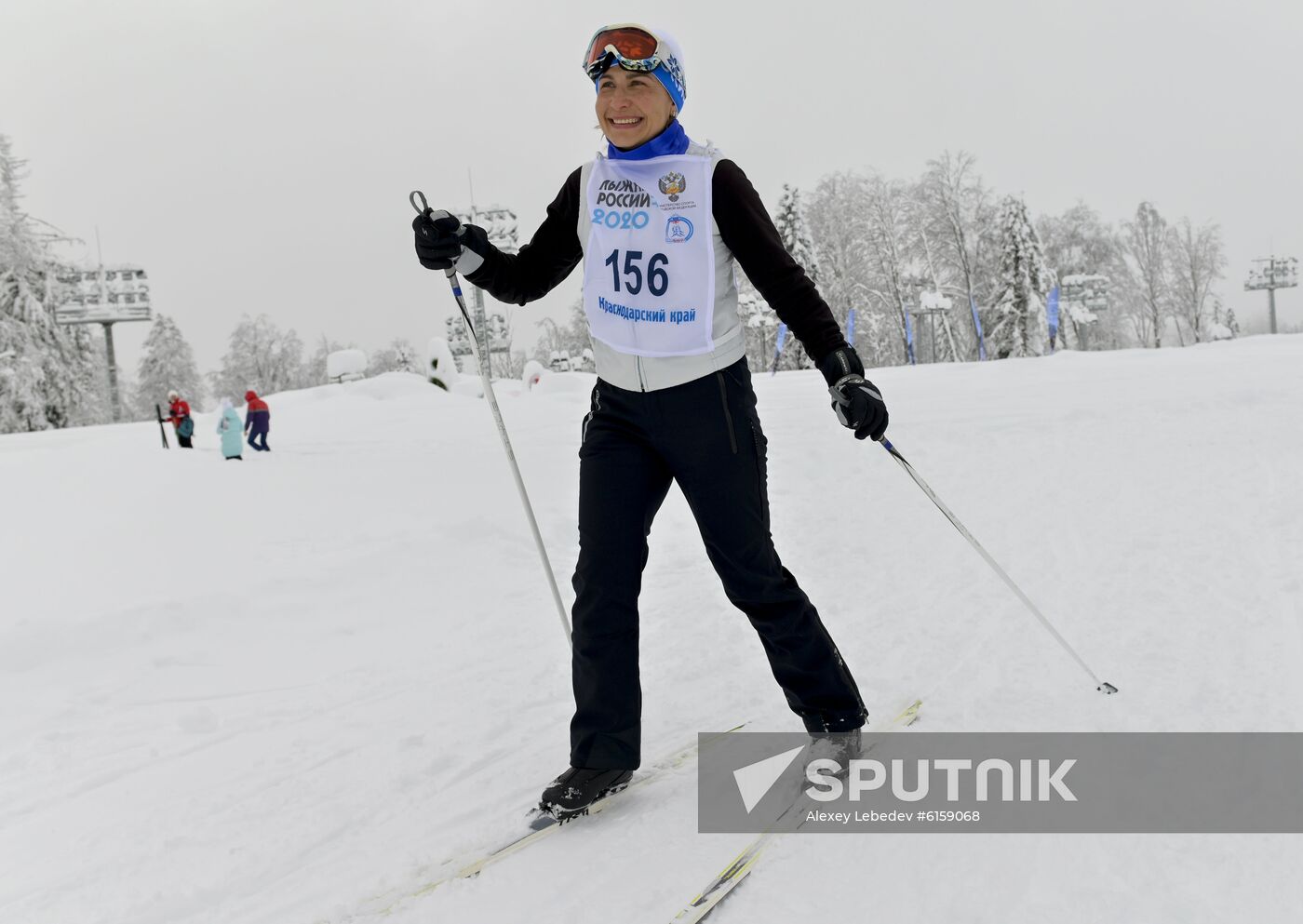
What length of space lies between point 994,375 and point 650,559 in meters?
13.1

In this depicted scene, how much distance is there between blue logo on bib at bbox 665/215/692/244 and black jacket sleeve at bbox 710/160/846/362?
10 cm

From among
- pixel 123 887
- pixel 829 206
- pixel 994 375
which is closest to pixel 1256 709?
pixel 123 887

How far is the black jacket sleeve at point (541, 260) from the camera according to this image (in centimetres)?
289

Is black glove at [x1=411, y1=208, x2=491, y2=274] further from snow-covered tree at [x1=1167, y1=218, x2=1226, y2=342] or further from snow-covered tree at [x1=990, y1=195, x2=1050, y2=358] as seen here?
snow-covered tree at [x1=1167, y1=218, x2=1226, y2=342]

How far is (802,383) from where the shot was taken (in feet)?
66.6

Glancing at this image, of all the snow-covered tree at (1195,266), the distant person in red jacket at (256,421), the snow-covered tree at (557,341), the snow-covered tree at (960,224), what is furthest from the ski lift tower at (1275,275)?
the distant person in red jacket at (256,421)

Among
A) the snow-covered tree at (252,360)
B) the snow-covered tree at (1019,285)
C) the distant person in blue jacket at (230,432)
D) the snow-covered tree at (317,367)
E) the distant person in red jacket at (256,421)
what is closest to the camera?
the distant person in blue jacket at (230,432)

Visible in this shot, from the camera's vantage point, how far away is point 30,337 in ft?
118

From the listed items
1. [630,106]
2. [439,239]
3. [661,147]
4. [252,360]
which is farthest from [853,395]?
[252,360]

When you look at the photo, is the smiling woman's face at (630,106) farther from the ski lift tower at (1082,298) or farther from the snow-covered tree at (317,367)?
the snow-covered tree at (317,367)

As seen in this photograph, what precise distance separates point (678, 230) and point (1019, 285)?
39235mm

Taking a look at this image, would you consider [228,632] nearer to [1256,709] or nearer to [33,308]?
[1256,709]

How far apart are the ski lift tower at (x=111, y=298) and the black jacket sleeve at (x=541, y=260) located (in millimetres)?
47109

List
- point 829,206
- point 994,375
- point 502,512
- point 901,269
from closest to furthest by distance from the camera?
1. point 502,512
2. point 994,375
3. point 901,269
4. point 829,206
